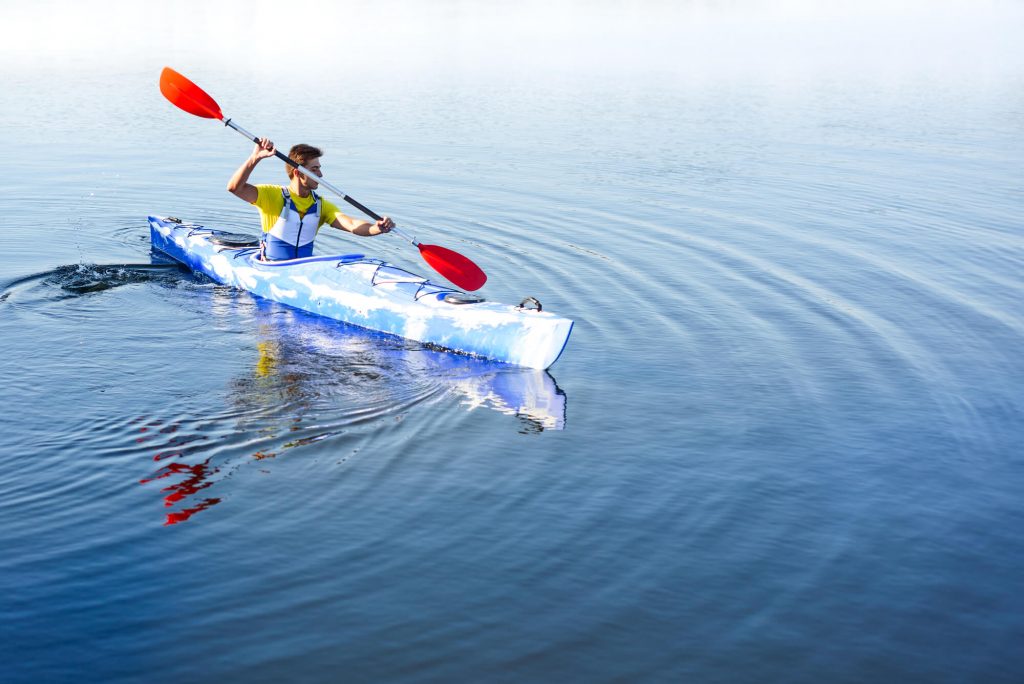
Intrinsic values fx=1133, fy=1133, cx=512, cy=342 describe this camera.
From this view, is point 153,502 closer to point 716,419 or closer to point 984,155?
point 716,419

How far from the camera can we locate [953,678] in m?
4.91

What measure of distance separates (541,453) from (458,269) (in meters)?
3.17

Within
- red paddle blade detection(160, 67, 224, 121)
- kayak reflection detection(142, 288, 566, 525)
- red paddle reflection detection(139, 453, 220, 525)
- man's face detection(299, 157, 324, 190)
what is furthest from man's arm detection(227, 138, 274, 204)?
red paddle reflection detection(139, 453, 220, 525)

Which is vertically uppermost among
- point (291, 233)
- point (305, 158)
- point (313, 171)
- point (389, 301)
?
point (305, 158)

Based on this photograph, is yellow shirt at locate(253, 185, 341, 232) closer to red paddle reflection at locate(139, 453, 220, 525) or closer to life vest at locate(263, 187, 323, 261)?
life vest at locate(263, 187, 323, 261)

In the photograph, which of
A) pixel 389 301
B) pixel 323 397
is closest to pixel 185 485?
pixel 323 397

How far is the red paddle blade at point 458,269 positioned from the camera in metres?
9.80

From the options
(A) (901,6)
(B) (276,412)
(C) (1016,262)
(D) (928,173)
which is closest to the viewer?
(B) (276,412)

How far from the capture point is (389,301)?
9.25 metres

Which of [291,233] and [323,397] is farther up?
[291,233]

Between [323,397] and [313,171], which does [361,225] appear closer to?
[313,171]

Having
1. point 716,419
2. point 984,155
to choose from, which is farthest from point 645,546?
point 984,155

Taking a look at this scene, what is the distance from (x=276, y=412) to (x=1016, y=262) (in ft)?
27.9

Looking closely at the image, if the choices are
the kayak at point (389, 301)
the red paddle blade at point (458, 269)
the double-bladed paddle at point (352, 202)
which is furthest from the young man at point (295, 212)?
the red paddle blade at point (458, 269)
